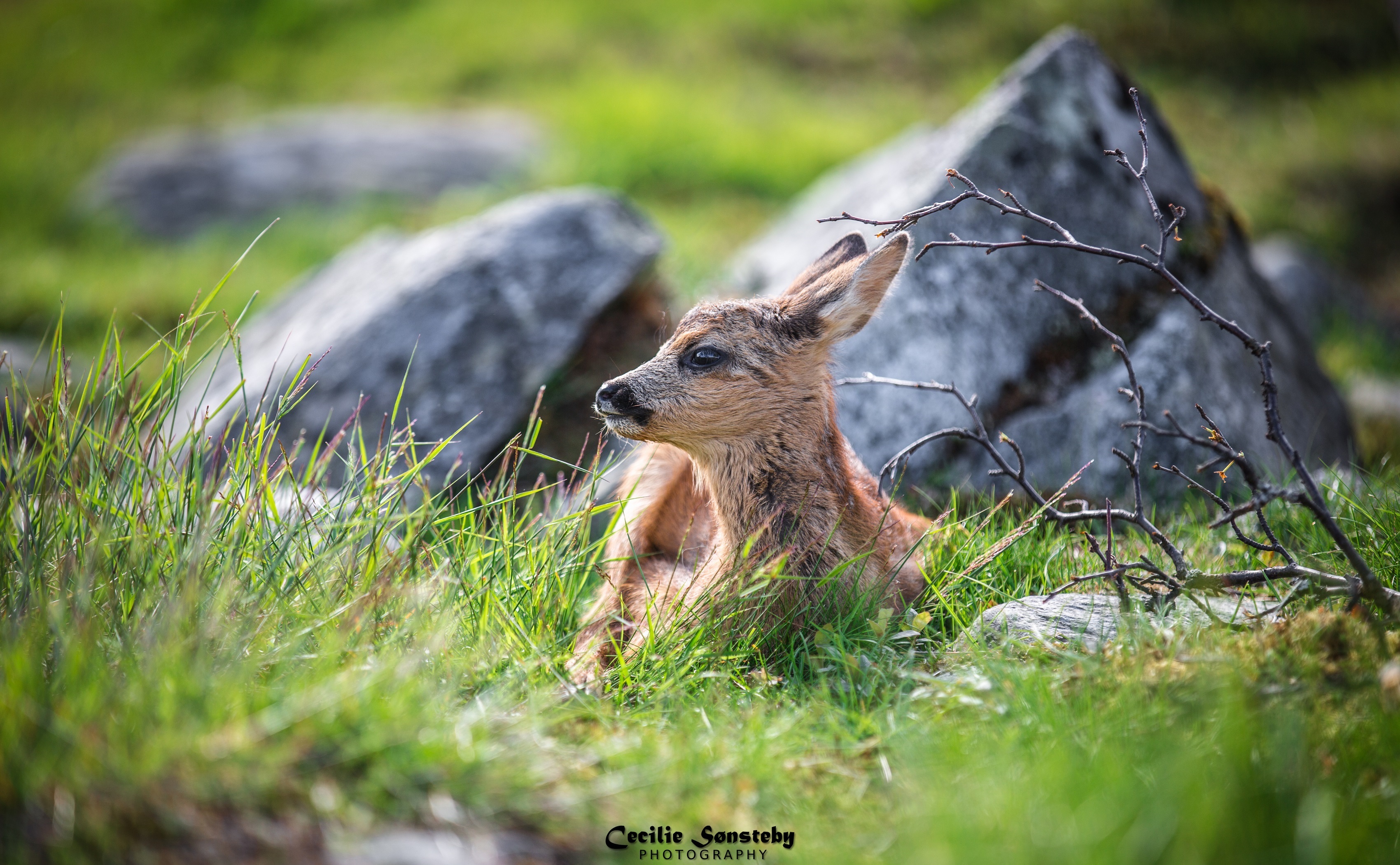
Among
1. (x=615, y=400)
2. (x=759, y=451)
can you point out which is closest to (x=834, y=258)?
(x=759, y=451)

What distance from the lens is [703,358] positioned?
11.9 ft

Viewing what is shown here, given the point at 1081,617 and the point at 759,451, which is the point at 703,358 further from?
the point at 1081,617

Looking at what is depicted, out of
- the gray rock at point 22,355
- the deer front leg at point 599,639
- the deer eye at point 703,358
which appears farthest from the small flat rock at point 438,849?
the gray rock at point 22,355

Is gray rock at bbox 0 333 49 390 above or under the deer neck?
under

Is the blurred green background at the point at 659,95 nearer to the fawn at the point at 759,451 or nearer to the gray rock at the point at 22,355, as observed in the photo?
the gray rock at the point at 22,355

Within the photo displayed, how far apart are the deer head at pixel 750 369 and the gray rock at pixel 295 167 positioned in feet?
25.7

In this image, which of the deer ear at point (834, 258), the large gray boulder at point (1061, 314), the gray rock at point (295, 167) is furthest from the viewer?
the gray rock at point (295, 167)

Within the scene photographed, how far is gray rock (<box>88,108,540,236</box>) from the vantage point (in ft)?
35.8

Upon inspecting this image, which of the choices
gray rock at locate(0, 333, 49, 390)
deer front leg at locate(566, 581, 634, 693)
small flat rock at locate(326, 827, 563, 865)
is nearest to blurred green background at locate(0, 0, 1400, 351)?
gray rock at locate(0, 333, 49, 390)

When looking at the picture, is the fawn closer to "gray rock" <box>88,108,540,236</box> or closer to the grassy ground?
the grassy ground

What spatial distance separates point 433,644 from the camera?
245 cm

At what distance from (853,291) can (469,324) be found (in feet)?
8.33

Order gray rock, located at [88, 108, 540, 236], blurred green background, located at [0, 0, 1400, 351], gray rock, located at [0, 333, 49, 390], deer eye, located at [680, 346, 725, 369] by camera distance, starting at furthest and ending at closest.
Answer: gray rock, located at [88, 108, 540, 236], blurred green background, located at [0, 0, 1400, 351], gray rock, located at [0, 333, 49, 390], deer eye, located at [680, 346, 725, 369]

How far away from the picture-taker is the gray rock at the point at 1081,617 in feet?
9.30
